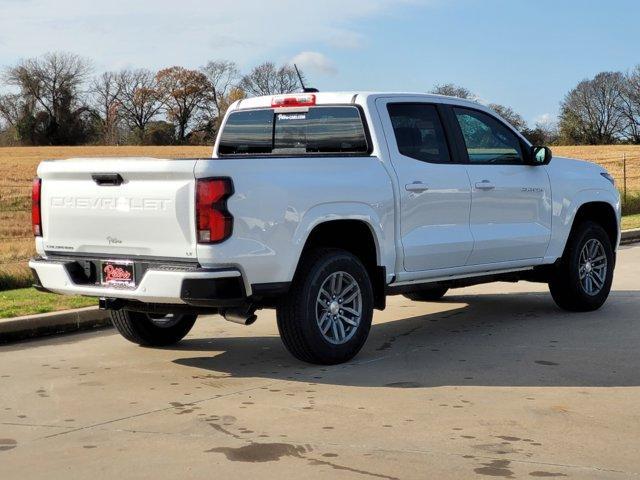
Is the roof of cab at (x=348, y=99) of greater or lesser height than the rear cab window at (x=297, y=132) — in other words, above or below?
above

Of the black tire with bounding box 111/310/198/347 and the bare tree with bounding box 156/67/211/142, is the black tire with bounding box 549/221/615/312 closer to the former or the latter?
the black tire with bounding box 111/310/198/347

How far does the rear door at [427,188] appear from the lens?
7.75m

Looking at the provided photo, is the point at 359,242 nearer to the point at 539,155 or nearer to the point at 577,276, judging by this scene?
the point at 539,155

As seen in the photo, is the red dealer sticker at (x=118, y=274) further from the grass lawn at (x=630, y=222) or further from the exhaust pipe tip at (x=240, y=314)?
Result: the grass lawn at (x=630, y=222)

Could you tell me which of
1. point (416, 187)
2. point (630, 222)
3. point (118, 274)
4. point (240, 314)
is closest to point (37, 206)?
point (118, 274)

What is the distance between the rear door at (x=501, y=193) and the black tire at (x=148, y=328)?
94.8 inches

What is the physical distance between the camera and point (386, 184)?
754 cm

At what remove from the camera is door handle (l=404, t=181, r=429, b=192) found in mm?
7699

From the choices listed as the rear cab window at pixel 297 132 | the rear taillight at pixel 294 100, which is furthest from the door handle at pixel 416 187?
the rear taillight at pixel 294 100

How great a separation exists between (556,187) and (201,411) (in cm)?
453

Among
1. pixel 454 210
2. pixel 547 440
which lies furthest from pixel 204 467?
pixel 454 210

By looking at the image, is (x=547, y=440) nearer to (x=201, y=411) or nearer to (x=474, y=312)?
(x=201, y=411)

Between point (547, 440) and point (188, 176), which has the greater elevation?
point (188, 176)

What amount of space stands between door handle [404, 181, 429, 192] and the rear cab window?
1.32 feet
